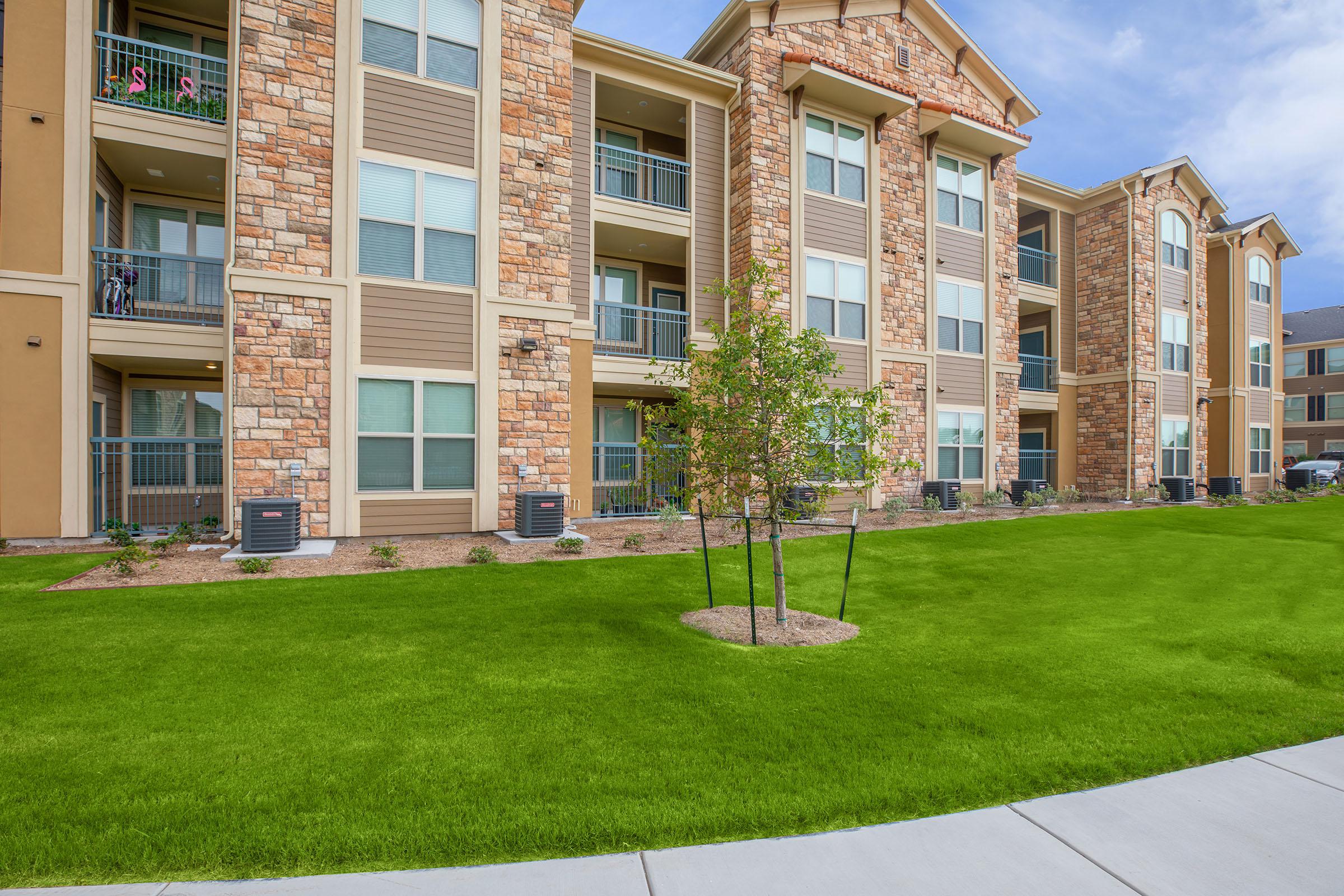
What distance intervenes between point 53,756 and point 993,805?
4.82 meters

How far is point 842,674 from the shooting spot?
481cm

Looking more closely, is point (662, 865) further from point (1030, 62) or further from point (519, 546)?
point (1030, 62)

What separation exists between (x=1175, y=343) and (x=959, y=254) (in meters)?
10.9

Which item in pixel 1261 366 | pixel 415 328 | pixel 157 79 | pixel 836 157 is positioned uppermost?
pixel 836 157

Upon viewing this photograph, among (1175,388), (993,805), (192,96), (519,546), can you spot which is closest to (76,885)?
(993,805)

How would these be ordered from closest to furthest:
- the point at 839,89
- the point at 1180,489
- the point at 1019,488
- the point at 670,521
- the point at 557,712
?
the point at 557,712 → the point at 670,521 → the point at 839,89 → the point at 1019,488 → the point at 1180,489

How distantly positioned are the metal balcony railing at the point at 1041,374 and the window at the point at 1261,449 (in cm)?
1018

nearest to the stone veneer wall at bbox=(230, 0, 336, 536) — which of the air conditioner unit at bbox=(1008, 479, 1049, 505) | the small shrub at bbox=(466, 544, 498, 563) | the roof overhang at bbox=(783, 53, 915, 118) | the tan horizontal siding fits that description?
the small shrub at bbox=(466, 544, 498, 563)

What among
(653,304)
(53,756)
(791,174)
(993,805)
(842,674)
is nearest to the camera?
(993,805)

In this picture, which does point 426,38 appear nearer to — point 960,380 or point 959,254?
point 959,254

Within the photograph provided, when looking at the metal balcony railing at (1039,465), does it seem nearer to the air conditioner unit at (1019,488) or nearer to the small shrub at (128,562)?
the air conditioner unit at (1019,488)

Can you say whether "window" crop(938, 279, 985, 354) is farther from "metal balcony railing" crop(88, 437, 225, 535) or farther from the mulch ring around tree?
"metal balcony railing" crop(88, 437, 225, 535)

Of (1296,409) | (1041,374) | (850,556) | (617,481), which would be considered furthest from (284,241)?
(1296,409)

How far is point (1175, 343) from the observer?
2230 centimetres
